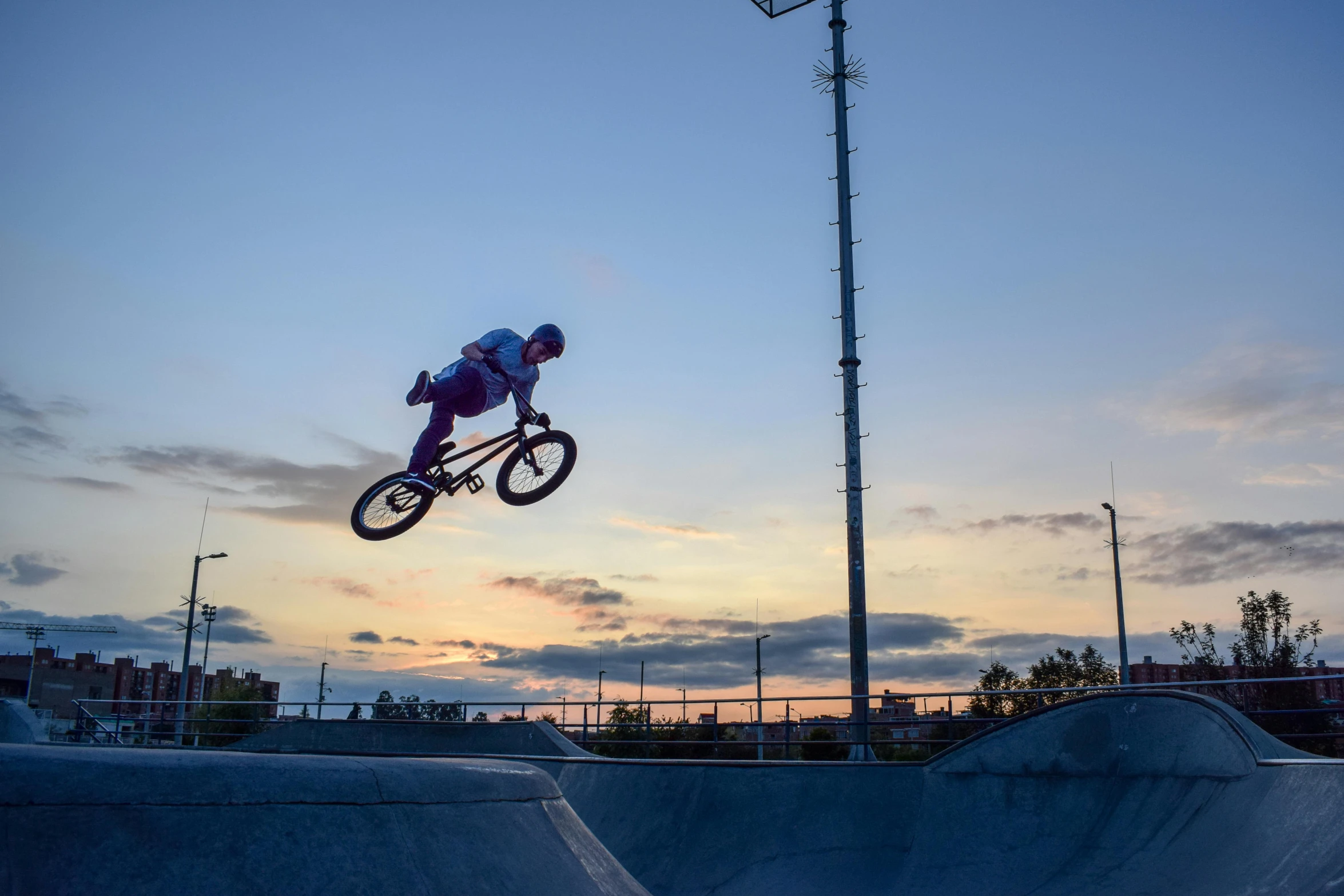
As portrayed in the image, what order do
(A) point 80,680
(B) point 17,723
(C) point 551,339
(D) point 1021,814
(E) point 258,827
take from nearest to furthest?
1. (E) point 258,827
2. (D) point 1021,814
3. (C) point 551,339
4. (B) point 17,723
5. (A) point 80,680

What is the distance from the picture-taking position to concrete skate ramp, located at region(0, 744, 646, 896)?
4.42m

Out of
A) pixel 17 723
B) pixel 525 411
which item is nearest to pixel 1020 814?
pixel 525 411

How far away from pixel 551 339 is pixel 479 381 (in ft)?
4.33

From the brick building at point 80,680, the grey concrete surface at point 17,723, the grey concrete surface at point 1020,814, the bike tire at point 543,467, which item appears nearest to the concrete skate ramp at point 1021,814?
the grey concrete surface at point 1020,814

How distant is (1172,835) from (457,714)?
2211 centimetres

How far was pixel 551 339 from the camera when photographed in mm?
15477

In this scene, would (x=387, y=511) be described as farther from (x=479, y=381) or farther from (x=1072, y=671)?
(x=1072, y=671)

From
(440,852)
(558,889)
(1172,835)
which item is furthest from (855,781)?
(440,852)

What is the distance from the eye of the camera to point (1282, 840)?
8.83 meters

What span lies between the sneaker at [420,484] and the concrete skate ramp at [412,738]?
19.3 ft

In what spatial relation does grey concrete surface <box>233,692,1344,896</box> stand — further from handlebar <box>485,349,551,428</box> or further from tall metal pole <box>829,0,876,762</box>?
handlebar <box>485,349,551,428</box>

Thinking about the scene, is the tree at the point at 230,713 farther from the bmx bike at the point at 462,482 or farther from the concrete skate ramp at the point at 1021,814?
the concrete skate ramp at the point at 1021,814

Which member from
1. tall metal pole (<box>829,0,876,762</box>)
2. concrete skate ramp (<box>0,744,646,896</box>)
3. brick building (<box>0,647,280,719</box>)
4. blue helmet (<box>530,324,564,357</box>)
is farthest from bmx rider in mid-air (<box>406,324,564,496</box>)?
brick building (<box>0,647,280,719</box>)

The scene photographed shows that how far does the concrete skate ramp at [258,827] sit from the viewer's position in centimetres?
442
